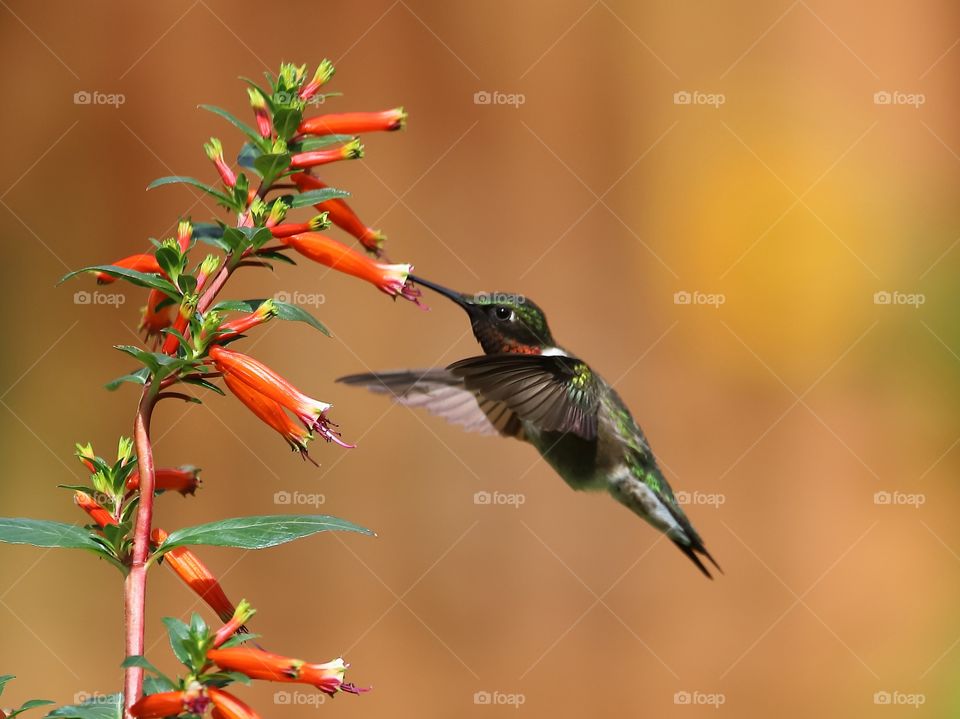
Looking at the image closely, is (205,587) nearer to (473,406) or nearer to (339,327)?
(473,406)

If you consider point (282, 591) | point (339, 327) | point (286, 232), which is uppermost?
point (339, 327)

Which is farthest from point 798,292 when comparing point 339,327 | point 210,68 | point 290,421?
point 290,421

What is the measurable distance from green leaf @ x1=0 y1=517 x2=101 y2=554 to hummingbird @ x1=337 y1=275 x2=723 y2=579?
82 centimetres

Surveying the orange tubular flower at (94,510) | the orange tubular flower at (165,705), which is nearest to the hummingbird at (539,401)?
the orange tubular flower at (94,510)

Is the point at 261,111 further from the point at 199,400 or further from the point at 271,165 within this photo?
the point at 199,400

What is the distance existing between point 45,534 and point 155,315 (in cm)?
45

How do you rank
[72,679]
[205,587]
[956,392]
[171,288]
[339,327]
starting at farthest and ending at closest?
[956,392], [339,327], [72,679], [205,587], [171,288]

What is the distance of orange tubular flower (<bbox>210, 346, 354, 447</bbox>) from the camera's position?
4.71 ft

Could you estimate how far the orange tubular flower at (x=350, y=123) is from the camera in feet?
5.45

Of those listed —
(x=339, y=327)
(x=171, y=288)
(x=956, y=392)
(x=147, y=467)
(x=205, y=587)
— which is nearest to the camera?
(x=147, y=467)

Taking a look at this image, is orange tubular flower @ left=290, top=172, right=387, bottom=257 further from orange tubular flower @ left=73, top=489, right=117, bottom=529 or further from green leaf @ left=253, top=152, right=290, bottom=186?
orange tubular flower @ left=73, top=489, right=117, bottom=529

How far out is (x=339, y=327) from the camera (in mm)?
4488

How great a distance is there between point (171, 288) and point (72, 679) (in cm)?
341

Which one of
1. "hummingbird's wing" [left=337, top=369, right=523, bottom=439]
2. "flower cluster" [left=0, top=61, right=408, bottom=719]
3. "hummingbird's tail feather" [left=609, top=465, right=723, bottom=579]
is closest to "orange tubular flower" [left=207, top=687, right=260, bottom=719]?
"flower cluster" [left=0, top=61, right=408, bottom=719]
